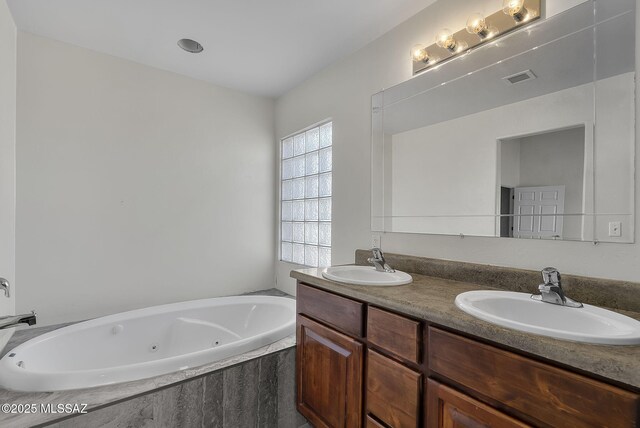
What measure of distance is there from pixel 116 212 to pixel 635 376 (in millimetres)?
2856

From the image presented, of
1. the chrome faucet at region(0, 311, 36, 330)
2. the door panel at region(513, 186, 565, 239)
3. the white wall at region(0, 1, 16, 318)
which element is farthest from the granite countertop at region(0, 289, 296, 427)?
the door panel at region(513, 186, 565, 239)

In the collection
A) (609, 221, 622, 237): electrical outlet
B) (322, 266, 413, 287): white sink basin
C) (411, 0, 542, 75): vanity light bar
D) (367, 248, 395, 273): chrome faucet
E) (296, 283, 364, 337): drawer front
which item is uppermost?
(411, 0, 542, 75): vanity light bar

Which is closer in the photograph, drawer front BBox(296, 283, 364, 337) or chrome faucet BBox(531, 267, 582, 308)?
chrome faucet BBox(531, 267, 582, 308)

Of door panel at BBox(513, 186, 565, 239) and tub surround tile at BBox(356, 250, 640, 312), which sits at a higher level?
door panel at BBox(513, 186, 565, 239)

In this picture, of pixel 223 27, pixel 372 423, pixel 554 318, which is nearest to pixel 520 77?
pixel 554 318

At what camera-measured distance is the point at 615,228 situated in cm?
110

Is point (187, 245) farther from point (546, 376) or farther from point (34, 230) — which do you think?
point (546, 376)

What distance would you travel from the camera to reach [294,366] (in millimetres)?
1663

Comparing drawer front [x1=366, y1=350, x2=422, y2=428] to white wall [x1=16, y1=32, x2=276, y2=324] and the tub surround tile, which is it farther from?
white wall [x1=16, y1=32, x2=276, y2=324]

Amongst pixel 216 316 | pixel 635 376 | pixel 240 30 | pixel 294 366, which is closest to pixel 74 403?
pixel 294 366

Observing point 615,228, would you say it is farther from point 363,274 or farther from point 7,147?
point 7,147

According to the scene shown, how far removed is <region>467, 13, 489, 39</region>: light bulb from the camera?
4.77 feet

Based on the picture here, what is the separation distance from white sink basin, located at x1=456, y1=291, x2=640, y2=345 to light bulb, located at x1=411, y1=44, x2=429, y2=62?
133 cm

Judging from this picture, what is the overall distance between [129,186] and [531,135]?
8.83ft
